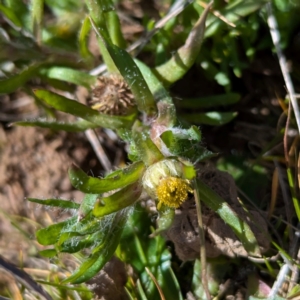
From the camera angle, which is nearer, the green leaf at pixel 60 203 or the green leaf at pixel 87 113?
the green leaf at pixel 60 203

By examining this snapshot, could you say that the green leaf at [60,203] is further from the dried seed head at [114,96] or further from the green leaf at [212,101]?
the green leaf at [212,101]

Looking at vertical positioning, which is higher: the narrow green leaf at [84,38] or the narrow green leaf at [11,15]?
the narrow green leaf at [11,15]

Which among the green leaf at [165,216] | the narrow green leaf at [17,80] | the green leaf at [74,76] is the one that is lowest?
the green leaf at [165,216]

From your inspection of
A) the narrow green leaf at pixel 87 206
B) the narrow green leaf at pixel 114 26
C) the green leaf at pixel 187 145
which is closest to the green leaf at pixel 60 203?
the narrow green leaf at pixel 87 206

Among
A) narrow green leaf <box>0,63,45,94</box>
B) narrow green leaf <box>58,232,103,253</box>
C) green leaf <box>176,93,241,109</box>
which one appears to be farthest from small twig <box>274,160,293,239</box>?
narrow green leaf <box>0,63,45,94</box>

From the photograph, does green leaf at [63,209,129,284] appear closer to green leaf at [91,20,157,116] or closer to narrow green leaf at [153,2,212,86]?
green leaf at [91,20,157,116]

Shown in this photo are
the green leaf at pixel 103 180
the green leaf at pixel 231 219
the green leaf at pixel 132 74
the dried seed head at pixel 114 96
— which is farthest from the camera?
the dried seed head at pixel 114 96

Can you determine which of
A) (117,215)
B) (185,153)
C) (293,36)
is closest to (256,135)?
(293,36)
